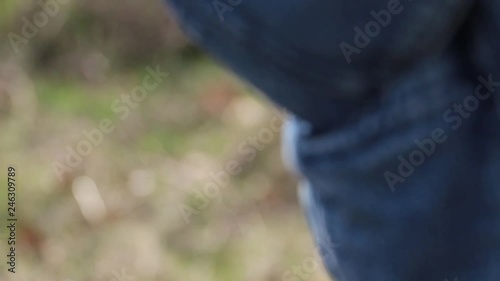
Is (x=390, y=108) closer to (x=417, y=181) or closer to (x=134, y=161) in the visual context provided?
(x=417, y=181)

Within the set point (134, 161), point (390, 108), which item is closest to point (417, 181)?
point (390, 108)

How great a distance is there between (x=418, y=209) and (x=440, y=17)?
0.10 metres

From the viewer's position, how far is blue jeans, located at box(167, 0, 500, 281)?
31 cm

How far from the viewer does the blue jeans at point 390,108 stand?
1.01 ft

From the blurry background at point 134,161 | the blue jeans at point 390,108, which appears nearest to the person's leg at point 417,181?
the blue jeans at point 390,108

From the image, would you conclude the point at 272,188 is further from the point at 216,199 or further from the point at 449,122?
the point at 449,122

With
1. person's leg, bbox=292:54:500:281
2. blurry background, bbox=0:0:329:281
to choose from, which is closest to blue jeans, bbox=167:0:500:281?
person's leg, bbox=292:54:500:281

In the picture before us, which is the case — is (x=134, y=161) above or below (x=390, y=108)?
below

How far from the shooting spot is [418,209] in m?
0.35

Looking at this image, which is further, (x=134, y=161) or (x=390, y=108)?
(x=134, y=161)

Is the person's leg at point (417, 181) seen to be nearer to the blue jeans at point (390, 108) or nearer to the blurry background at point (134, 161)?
the blue jeans at point (390, 108)

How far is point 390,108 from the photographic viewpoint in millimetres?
338

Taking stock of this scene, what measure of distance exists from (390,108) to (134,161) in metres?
1.01

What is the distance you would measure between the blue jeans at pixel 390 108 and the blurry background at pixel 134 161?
2.38 ft
